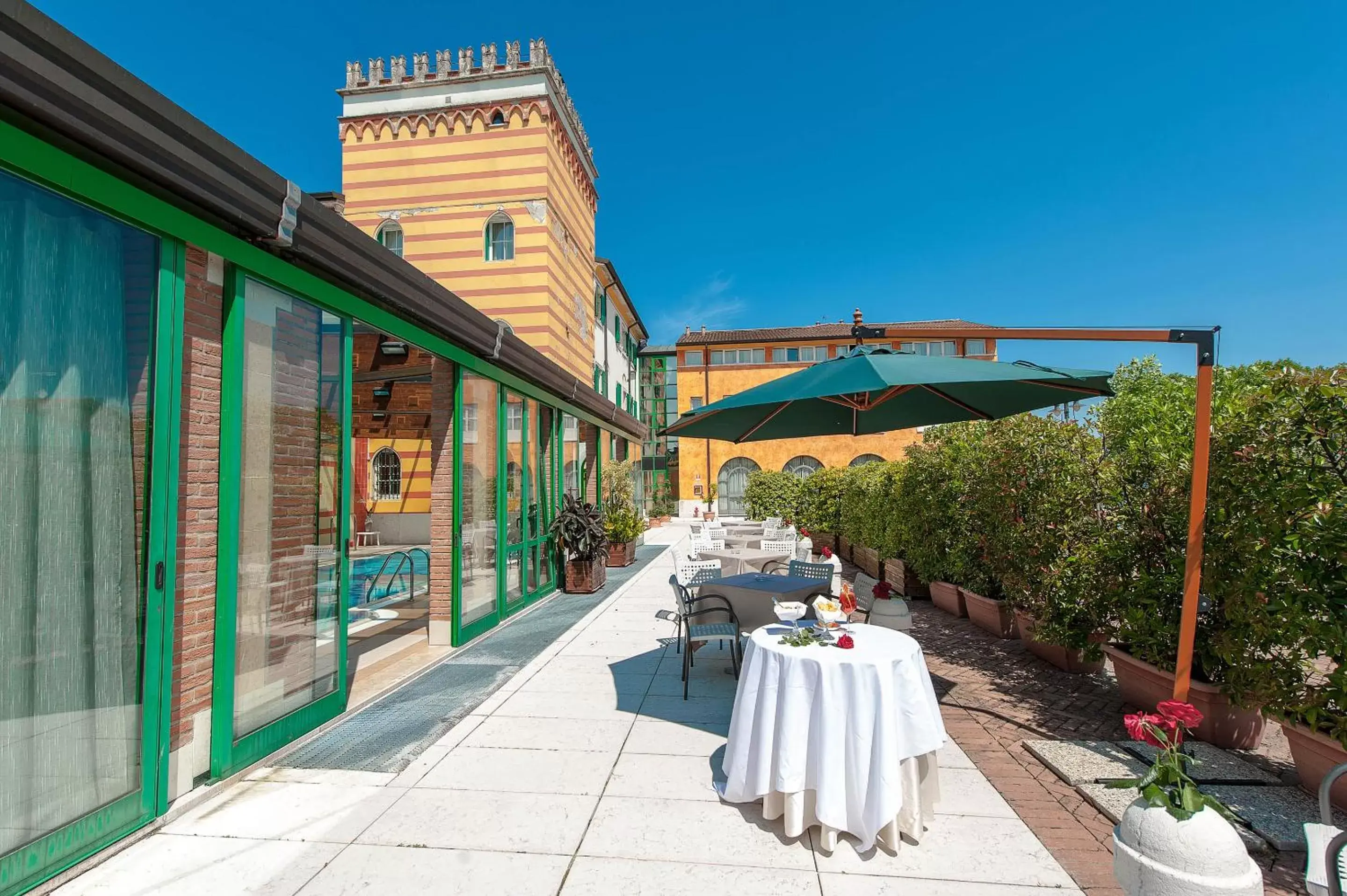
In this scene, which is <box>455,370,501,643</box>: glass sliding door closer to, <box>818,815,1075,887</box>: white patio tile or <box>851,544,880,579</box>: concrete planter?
<box>818,815,1075,887</box>: white patio tile

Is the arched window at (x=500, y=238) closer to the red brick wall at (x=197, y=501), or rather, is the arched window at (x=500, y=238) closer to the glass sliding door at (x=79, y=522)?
the red brick wall at (x=197, y=501)

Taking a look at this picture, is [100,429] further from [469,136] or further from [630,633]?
[469,136]

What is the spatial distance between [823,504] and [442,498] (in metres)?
11.3

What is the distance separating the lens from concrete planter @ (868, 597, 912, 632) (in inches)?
187

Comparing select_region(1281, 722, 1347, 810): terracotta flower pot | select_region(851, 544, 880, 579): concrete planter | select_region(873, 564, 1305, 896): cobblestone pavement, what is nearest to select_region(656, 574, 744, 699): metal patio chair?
select_region(873, 564, 1305, 896): cobblestone pavement

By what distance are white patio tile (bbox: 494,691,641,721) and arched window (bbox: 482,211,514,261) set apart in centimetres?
1237

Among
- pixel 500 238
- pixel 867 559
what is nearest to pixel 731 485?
pixel 500 238

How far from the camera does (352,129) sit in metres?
15.8

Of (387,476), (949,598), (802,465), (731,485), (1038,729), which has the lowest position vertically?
(1038,729)

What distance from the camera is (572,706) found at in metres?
4.73

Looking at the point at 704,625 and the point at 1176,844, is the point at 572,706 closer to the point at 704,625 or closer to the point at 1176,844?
the point at 704,625

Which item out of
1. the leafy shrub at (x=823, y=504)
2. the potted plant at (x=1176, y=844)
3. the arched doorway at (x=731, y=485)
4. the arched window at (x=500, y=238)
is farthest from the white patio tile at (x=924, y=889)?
the arched doorway at (x=731, y=485)

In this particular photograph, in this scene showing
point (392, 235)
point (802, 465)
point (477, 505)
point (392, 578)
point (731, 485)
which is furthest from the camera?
point (731, 485)

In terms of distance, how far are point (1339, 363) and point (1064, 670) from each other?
3.31 meters
